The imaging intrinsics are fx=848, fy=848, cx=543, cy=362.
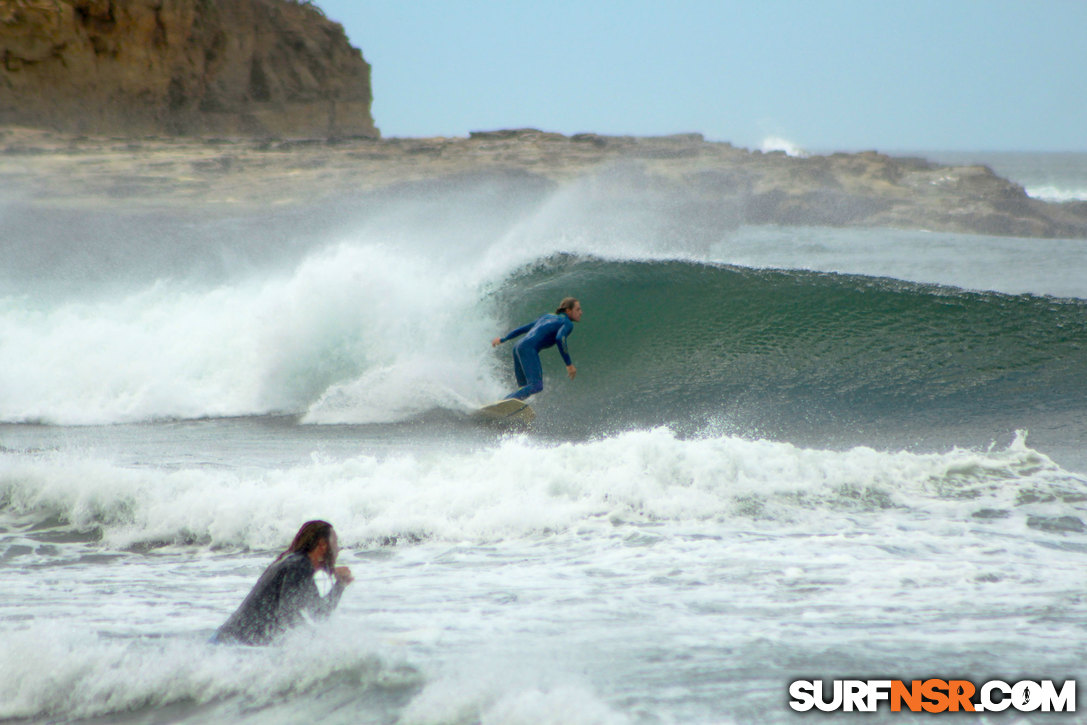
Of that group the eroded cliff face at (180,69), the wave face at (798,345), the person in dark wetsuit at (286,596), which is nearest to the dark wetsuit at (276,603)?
the person in dark wetsuit at (286,596)

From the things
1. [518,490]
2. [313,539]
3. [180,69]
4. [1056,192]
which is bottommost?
[518,490]

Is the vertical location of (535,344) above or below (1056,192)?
below

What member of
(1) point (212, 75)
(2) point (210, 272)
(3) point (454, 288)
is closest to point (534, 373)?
(3) point (454, 288)

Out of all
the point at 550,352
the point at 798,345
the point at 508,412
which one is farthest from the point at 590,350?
the point at 798,345

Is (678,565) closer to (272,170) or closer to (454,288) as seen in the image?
(454,288)

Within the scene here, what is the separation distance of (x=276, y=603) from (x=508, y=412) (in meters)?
5.14

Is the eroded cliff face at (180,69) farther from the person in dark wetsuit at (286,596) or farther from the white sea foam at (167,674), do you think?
the person in dark wetsuit at (286,596)

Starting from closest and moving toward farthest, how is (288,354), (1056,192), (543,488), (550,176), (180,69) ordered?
(543,488) < (288,354) < (550,176) < (180,69) < (1056,192)

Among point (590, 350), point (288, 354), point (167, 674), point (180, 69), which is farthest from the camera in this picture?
point (180, 69)

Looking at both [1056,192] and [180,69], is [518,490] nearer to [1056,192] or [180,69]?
[180,69]

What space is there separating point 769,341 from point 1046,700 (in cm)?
690

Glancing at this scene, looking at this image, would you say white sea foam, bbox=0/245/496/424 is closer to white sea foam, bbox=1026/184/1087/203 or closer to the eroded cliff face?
the eroded cliff face

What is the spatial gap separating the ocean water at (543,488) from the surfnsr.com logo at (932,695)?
0.07 metres

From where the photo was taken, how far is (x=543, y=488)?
5.59 metres
